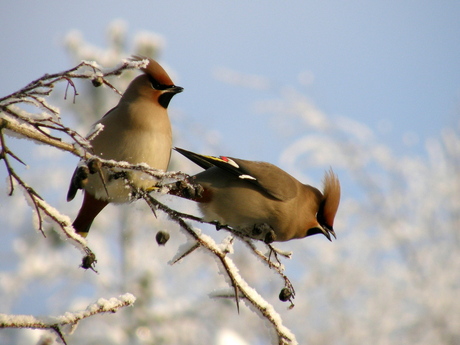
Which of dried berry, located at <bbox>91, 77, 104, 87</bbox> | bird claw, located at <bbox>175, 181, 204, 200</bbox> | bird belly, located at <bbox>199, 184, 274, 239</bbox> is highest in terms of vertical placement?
bird belly, located at <bbox>199, 184, 274, 239</bbox>

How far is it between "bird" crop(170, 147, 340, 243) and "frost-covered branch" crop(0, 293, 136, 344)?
1389mm

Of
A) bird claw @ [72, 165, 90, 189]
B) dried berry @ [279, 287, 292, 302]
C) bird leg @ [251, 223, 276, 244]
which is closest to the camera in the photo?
bird claw @ [72, 165, 90, 189]

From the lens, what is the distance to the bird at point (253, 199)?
3.21m

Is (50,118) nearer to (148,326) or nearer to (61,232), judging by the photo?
(61,232)

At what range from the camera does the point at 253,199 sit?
326cm

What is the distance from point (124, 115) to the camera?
2.86m

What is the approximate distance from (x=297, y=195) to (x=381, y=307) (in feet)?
23.4

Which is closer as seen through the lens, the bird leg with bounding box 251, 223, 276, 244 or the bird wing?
the bird leg with bounding box 251, 223, 276, 244

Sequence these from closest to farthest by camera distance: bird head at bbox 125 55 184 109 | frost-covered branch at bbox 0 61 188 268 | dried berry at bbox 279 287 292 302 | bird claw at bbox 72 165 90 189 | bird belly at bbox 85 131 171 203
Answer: frost-covered branch at bbox 0 61 188 268 → bird claw at bbox 72 165 90 189 → dried berry at bbox 279 287 292 302 → bird belly at bbox 85 131 171 203 → bird head at bbox 125 55 184 109

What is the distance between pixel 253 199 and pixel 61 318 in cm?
169

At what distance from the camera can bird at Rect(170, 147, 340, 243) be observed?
321cm

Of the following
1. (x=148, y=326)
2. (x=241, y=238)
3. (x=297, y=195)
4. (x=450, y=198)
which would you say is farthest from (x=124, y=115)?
(x=450, y=198)

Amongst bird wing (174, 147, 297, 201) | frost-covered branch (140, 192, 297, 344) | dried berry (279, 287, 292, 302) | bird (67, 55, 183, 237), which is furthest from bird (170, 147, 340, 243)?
Result: frost-covered branch (140, 192, 297, 344)

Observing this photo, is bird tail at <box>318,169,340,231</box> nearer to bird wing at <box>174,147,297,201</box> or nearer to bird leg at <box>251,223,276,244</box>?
bird wing at <box>174,147,297,201</box>
